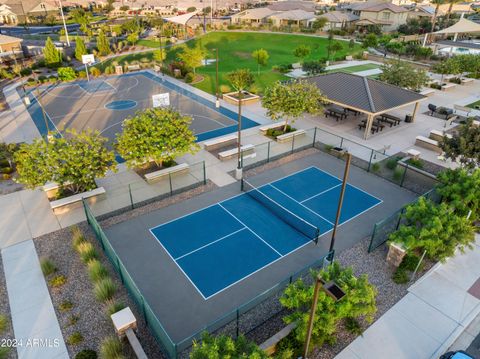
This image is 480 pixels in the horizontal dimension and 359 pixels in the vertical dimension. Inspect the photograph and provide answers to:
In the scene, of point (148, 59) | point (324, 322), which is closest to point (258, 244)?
point (324, 322)

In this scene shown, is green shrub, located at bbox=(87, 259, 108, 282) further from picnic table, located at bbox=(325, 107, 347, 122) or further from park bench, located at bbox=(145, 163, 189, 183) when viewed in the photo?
picnic table, located at bbox=(325, 107, 347, 122)

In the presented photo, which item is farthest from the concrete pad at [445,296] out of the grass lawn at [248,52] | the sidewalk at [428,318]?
the grass lawn at [248,52]

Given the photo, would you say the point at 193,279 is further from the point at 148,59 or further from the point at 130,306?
the point at 148,59

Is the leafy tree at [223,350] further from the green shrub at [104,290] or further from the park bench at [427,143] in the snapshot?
the park bench at [427,143]

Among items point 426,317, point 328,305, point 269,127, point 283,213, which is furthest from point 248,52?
point 328,305

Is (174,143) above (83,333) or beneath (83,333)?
above

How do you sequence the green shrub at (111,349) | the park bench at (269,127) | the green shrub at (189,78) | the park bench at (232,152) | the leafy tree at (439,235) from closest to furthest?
the green shrub at (111,349)
the leafy tree at (439,235)
the park bench at (232,152)
the park bench at (269,127)
the green shrub at (189,78)

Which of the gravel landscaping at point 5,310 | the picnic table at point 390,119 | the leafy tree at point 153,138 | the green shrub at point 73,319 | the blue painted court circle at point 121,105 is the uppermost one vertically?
the leafy tree at point 153,138

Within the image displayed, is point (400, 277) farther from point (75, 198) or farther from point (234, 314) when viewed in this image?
point (75, 198)
